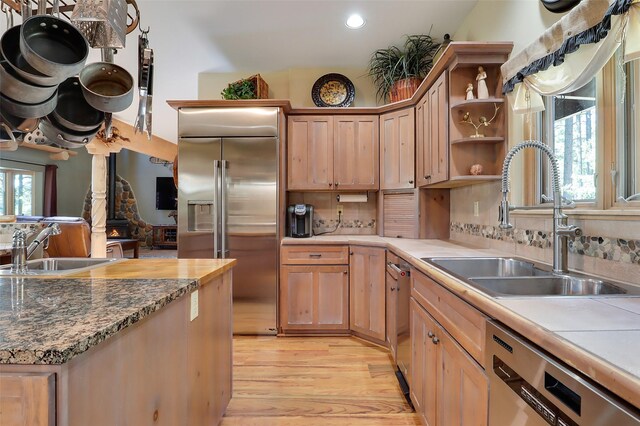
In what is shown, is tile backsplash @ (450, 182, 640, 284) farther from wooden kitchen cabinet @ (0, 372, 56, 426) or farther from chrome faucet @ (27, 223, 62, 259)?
chrome faucet @ (27, 223, 62, 259)

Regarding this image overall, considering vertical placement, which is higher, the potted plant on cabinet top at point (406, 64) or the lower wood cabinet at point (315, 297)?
the potted plant on cabinet top at point (406, 64)

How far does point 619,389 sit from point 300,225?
2682 mm

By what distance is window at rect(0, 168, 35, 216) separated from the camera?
6.85 m

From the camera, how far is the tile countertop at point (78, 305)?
0.63 meters

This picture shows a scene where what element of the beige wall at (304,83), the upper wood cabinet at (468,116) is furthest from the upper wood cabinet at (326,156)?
the upper wood cabinet at (468,116)

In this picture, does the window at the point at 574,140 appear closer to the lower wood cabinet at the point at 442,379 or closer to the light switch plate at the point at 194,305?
the lower wood cabinet at the point at 442,379

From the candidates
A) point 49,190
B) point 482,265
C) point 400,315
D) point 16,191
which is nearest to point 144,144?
point 49,190

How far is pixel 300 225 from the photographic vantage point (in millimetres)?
3111

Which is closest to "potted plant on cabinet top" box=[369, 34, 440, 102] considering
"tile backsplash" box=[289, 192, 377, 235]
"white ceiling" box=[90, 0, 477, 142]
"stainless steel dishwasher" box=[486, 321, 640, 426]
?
"white ceiling" box=[90, 0, 477, 142]

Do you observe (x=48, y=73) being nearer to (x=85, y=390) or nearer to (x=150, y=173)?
(x=85, y=390)

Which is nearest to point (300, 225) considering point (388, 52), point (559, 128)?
point (388, 52)

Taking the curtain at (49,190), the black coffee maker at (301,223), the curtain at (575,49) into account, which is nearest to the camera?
the curtain at (575,49)

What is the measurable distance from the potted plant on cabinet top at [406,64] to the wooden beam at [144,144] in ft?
13.5

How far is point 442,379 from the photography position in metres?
1.36
